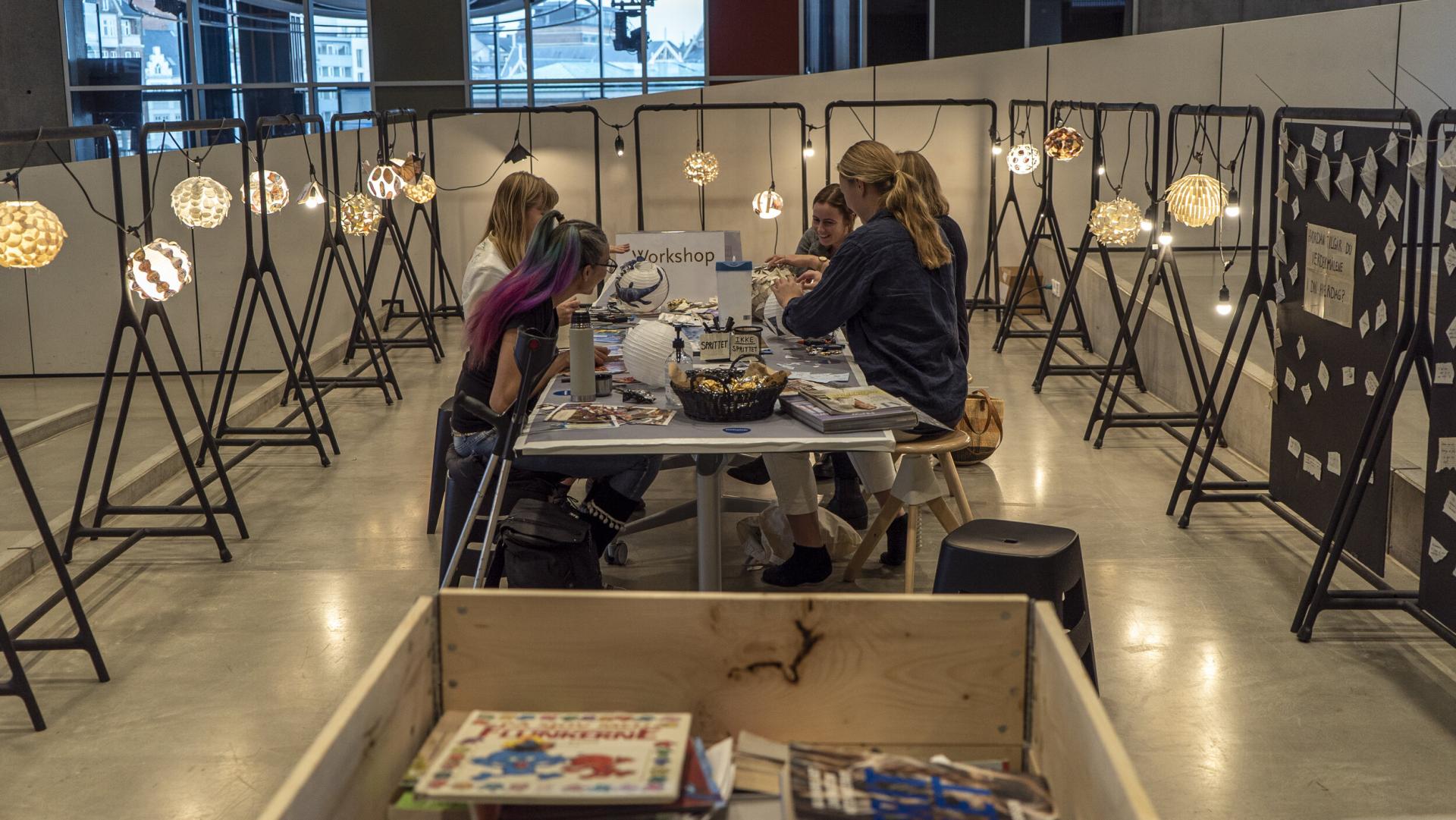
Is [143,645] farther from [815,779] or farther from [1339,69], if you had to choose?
[1339,69]

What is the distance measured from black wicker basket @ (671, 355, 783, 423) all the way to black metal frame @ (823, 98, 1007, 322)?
6.00 meters

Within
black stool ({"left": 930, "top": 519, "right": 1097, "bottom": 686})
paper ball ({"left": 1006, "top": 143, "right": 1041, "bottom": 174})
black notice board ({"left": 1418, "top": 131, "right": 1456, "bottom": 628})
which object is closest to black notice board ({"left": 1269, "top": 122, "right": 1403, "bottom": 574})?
black notice board ({"left": 1418, "top": 131, "right": 1456, "bottom": 628})

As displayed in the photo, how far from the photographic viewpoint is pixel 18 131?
3471mm

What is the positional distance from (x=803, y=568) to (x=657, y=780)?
8.85ft

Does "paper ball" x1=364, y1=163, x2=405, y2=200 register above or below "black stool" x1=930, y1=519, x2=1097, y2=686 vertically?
above

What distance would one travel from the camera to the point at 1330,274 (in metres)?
4.12

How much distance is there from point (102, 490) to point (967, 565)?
325cm

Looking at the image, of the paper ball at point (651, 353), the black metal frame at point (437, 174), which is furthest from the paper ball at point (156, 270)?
the black metal frame at point (437, 174)

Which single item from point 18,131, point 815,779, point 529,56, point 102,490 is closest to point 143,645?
point 102,490

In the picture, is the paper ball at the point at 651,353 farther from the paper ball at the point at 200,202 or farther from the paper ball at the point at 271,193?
the paper ball at the point at 271,193

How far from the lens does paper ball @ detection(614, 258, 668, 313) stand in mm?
4746

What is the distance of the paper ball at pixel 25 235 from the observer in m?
3.24

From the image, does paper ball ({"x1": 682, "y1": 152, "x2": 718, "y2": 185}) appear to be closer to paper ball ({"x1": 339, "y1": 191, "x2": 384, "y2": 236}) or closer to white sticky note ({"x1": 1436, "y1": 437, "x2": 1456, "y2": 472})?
paper ball ({"x1": 339, "y1": 191, "x2": 384, "y2": 236})

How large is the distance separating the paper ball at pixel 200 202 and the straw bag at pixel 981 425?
2.96 m
